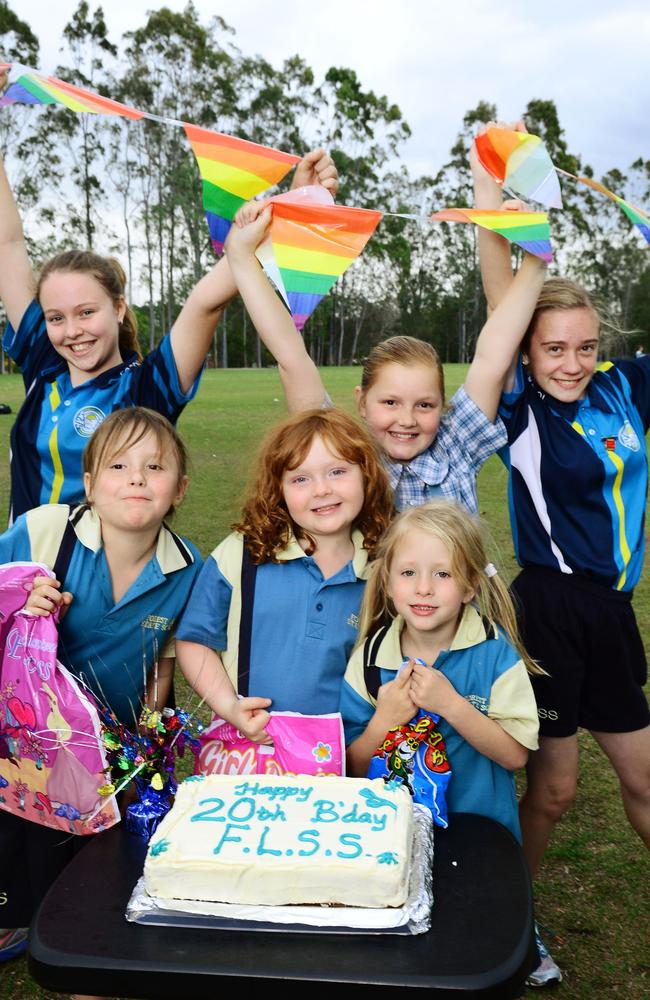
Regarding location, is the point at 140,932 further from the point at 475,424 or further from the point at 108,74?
the point at 108,74

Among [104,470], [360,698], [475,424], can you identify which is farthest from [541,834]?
[104,470]

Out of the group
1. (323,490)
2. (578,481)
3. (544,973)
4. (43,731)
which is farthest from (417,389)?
(544,973)

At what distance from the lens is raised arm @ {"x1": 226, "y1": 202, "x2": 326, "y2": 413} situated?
241 cm

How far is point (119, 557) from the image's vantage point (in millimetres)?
2334

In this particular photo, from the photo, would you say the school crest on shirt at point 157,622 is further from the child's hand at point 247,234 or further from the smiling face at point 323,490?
Result: the child's hand at point 247,234

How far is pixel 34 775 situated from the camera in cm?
206

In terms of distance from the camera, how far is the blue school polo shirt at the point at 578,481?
2539mm

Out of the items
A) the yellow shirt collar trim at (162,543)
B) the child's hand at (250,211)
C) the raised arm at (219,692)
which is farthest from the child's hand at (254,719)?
the child's hand at (250,211)

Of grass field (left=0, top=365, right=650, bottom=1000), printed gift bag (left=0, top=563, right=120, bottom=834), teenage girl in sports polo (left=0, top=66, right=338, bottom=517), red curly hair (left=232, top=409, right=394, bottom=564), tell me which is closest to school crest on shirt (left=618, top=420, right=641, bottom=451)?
grass field (left=0, top=365, right=650, bottom=1000)

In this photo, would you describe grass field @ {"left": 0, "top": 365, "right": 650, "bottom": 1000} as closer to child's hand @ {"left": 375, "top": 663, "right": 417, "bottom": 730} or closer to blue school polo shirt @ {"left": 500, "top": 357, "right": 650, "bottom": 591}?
blue school polo shirt @ {"left": 500, "top": 357, "right": 650, "bottom": 591}

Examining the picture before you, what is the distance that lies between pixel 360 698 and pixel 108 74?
41059 mm

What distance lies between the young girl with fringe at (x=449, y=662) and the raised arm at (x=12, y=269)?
4.77 ft

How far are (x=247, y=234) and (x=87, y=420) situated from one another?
74 cm

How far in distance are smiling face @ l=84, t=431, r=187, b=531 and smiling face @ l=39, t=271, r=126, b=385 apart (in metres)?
0.51
